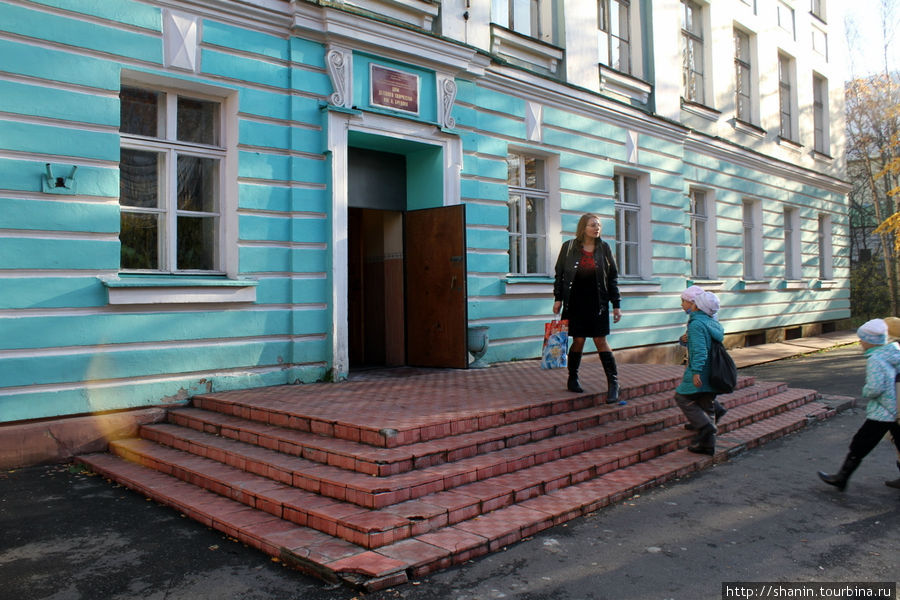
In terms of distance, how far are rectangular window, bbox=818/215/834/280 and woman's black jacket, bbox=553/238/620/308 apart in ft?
50.8

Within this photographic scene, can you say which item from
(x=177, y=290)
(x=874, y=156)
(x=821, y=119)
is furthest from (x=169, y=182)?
(x=874, y=156)

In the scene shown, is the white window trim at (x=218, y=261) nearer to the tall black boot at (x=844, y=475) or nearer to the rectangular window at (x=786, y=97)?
the tall black boot at (x=844, y=475)

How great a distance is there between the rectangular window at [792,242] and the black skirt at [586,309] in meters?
13.4

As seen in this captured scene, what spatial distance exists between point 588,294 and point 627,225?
6049mm

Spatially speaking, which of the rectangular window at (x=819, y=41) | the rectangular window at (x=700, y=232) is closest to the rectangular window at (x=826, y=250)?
the rectangular window at (x=819, y=41)

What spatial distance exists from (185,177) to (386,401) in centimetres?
312

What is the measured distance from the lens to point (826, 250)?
785 inches

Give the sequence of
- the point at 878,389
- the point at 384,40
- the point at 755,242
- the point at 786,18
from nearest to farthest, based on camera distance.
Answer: the point at 878,389 → the point at 384,40 → the point at 755,242 → the point at 786,18

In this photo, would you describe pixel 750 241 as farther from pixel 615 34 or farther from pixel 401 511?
pixel 401 511

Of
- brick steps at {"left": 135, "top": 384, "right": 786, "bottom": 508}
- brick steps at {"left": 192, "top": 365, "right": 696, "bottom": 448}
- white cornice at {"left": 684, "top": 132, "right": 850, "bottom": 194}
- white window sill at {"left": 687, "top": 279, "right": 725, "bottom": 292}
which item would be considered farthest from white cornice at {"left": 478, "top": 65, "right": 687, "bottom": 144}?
brick steps at {"left": 135, "top": 384, "right": 786, "bottom": 508}

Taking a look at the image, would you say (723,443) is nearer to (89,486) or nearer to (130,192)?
(89,486)

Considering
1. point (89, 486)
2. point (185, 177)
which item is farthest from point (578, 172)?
point (89, 486)

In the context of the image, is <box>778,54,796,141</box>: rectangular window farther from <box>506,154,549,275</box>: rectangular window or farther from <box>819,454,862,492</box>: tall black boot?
<box>819,454,862,492</box>: tall black boot

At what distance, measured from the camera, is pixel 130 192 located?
263 inches
